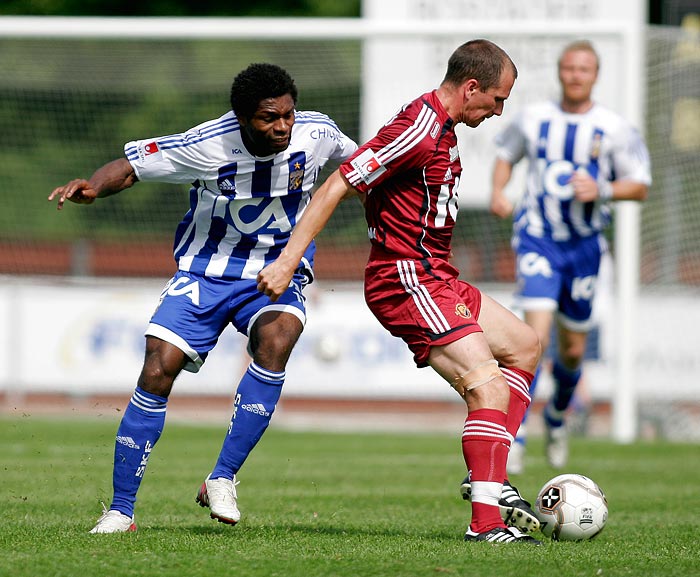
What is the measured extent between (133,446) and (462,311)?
162 centimetres

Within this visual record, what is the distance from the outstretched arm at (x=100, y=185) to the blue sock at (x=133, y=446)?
35.9 inches

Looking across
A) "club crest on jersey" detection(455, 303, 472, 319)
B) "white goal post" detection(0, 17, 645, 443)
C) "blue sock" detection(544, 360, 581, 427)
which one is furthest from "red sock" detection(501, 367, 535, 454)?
"white goal post" detection(0, 17, 645, 443)

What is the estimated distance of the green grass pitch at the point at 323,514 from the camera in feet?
14.7

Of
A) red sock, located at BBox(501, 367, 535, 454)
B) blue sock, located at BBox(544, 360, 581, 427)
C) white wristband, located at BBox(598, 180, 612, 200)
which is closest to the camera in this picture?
Result: red sock, located at BBox(501, 367, 535, 454)

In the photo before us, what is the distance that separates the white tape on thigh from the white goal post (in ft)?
25.4

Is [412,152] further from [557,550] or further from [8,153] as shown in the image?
[8,153]

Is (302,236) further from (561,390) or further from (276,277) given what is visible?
(561,390)

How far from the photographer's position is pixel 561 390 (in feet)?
30.4

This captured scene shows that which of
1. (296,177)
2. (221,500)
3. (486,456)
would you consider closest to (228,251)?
(296,177)

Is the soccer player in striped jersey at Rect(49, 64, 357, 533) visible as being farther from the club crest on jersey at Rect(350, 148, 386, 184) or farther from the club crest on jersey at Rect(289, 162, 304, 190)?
the club crest on jersey at Rect(350, 148, 386, 184)

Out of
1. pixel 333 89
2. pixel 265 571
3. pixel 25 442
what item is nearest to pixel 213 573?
pixel 265 571

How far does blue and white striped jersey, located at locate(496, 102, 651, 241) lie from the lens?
8.87 m

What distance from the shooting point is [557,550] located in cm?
494

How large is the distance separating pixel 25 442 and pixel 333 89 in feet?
17.6
